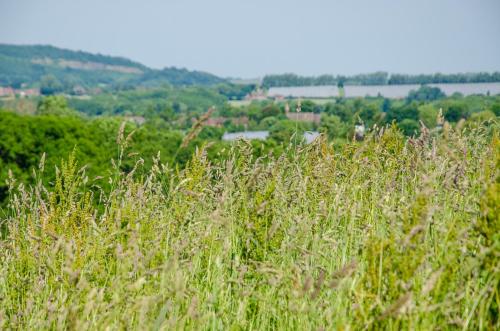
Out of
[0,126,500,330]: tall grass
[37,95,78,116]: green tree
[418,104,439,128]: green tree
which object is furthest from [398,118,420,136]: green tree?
[37,95,78,116]: green tree

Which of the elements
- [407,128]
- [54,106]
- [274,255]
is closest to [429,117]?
[407,128]

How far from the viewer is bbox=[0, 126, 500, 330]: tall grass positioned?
241cm

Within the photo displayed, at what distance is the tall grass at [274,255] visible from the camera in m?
2.41

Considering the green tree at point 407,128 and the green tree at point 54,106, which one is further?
the green tree at point 54,106

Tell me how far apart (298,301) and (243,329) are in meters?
0.50

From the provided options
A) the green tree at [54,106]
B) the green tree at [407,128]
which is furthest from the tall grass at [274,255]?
the green tree at [54,106]

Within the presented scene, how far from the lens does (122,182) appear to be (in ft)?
14.8

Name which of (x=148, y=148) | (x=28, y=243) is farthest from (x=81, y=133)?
(x=28, y=243)

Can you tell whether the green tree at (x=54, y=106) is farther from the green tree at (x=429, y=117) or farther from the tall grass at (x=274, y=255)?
the tall grass at (x=274, y=255)

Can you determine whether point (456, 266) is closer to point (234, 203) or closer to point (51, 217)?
point (234, 203)

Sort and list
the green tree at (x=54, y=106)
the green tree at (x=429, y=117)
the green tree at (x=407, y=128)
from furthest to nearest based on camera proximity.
A: the green tree at (x=54, y=106)
the green tree at (x=407, y=128)
the green tree at (x=429, y=117)

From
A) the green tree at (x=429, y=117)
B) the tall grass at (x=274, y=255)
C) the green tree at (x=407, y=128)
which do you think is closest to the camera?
the tall grass at (x=274, y=255)

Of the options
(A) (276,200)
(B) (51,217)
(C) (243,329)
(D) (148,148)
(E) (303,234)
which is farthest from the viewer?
(D) (148,148)

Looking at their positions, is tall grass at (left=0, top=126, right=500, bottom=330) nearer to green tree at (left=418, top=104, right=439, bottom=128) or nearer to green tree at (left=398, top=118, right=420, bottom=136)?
green tree at (left=418, top=104, right=439, bottom=128)
